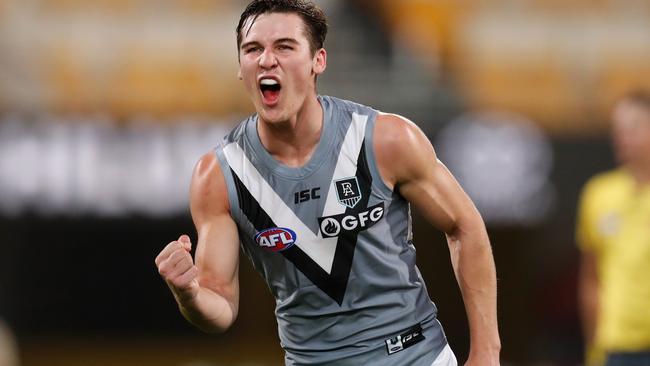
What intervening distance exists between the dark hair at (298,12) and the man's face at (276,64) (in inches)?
1.1

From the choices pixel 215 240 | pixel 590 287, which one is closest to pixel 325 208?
pixel 215 240

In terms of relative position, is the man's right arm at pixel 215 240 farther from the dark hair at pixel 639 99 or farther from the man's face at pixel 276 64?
the dark hair at pixel 639 99

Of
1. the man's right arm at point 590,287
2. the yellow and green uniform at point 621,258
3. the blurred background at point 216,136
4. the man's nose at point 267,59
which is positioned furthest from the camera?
the blurred background at point 216,136

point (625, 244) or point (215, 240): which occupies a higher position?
point (215, 240)

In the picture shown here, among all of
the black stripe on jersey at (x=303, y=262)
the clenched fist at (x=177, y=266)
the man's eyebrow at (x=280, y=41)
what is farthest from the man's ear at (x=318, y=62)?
the clenched fist at (x=177, y=266)

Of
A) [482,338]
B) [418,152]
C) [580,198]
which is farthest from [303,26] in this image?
[580,198]

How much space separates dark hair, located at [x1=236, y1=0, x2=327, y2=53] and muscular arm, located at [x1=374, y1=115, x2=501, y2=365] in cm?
39

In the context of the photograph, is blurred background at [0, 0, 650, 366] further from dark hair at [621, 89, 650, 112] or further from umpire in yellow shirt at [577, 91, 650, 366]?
dark hair at [621, 89, 650, 112]

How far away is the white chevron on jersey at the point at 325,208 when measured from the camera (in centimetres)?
448

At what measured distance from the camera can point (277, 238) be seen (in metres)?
4.50

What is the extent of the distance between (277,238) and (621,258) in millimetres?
3595

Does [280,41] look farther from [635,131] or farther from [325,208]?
[635,131]

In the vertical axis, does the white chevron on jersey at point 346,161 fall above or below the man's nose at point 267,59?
below

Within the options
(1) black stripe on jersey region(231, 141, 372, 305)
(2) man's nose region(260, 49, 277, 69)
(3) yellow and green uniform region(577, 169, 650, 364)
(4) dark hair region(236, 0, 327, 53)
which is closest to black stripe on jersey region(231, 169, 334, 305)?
(1) black stripe on jersey region(231, 141, 372, 305)
